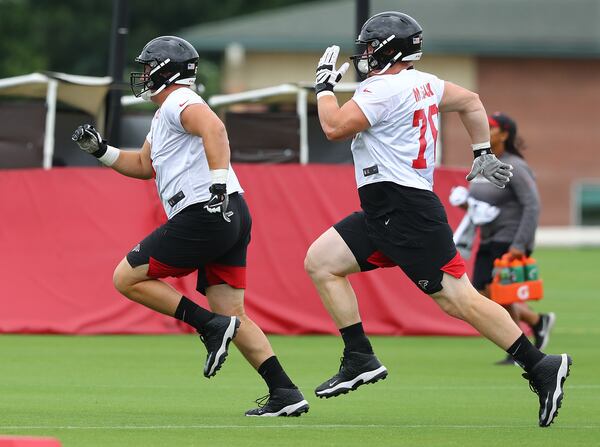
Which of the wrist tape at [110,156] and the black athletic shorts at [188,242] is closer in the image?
the black athletic shorts at [188,242]

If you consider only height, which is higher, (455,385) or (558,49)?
(455,385)

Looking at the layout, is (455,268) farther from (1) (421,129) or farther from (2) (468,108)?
(2) (468,108)

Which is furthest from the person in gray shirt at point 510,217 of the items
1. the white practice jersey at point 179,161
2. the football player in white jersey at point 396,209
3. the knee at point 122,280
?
the knee at point 122,280

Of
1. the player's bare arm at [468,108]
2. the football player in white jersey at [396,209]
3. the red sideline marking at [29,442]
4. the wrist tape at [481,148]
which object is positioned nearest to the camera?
the red sideline marking at [29,442]

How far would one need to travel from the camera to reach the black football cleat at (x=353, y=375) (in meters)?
9.20

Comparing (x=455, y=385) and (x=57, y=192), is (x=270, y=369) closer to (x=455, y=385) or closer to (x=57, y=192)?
(x=455, y=385)

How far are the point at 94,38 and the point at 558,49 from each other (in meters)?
20.5

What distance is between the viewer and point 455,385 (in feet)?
37.5

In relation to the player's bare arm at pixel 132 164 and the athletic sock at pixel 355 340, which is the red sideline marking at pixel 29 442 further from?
the player's bare arm at pixel 132 164

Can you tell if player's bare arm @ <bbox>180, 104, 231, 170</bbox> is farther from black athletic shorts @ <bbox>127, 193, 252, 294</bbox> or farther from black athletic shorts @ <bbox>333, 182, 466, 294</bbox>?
black athletic shorts @ <bbox>333, 182, 466, 294</bbox>

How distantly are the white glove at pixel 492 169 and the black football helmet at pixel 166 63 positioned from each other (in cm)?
182

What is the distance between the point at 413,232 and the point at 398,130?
0.60 m

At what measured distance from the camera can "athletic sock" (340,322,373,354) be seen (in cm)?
930

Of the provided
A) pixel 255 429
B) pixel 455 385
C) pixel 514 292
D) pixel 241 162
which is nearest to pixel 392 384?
pixel 455 385
